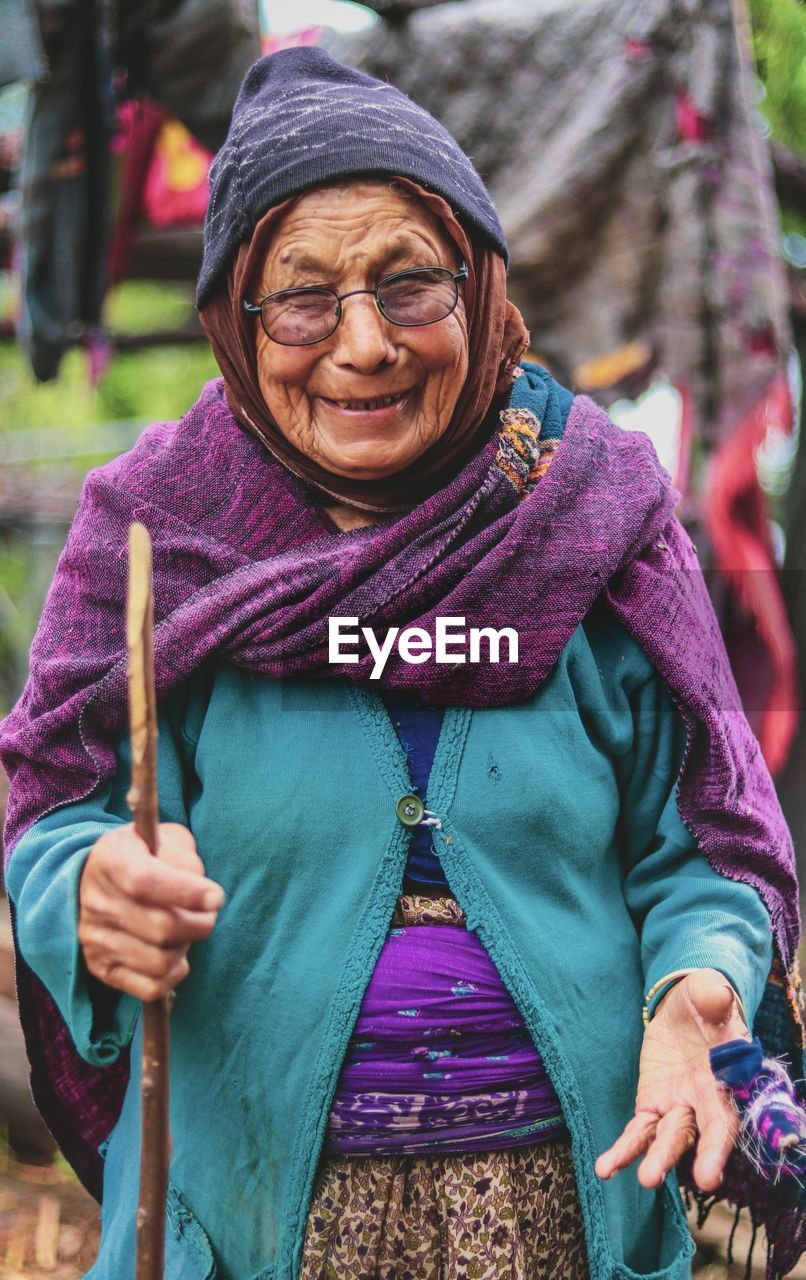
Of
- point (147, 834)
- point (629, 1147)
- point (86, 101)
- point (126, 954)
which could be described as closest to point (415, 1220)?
point (629, 1147)

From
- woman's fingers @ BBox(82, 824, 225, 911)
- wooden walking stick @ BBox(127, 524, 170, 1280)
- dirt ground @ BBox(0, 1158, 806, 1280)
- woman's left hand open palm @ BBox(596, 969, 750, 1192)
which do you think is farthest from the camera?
dirt ground @ BBox(0, 1158, 806, 1280)

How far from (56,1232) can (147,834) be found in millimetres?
2500

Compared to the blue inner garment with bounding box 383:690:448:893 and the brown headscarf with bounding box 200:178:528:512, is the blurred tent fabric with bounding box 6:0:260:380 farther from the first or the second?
the blue inner garment with bounding box 383:690:448:893


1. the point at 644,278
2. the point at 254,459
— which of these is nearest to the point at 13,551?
the point at 644,278

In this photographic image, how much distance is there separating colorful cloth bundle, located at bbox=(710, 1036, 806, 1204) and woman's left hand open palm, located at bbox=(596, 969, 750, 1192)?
0.02 meters

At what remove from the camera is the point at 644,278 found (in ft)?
12.2

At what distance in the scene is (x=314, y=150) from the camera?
60.3 inches

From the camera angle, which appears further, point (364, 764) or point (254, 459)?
point (254, 459)

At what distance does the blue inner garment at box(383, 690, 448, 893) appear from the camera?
157 cm

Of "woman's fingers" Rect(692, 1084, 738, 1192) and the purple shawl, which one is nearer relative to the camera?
"woman's fingers" Rect(692, 1084, 738, 1192)

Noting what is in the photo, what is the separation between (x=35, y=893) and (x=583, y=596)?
773 millimetres

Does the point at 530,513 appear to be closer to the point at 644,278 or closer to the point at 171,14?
the point at 644,278

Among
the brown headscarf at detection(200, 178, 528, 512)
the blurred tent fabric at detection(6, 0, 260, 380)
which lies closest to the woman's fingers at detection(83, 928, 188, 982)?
the brown headscarf at detection(200, 178, 528, 512)

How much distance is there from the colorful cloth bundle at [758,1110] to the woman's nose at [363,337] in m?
0.91
